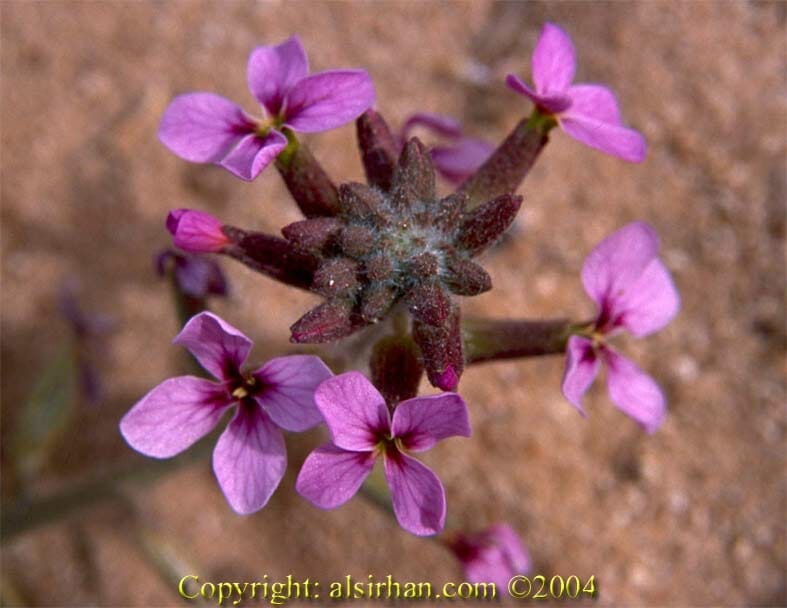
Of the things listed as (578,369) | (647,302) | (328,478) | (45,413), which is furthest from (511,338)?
(45,413)

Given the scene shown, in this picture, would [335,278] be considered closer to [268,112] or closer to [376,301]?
[376,301]

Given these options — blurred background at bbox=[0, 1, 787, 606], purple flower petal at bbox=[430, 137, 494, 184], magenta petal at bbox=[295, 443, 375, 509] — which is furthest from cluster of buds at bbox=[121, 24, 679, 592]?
blurred background at bbox=[0, 1, 787, 606]

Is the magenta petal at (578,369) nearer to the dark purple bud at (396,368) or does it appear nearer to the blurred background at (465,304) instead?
the dark purple bud at (396,368)

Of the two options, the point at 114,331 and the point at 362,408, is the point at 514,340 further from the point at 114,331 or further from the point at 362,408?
the point at 114,331

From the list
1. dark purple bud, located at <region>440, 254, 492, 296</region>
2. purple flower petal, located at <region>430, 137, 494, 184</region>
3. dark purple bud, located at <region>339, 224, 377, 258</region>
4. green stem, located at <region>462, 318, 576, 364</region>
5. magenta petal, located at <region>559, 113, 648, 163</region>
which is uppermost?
magenta petal, located at <region>559, 113, 648, 163</region>

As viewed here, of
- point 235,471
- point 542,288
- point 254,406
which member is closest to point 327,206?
point 254,406

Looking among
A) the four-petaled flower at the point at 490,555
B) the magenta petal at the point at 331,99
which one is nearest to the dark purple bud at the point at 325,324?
the magenta petal at the point at 331,99

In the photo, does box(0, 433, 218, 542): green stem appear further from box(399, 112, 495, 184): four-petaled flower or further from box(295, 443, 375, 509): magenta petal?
box(399, 112, 495, 184): four-petaled flower
